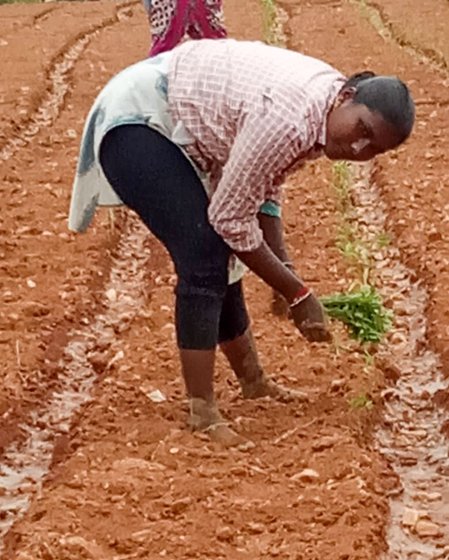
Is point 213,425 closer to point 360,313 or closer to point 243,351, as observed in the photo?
point 243,351

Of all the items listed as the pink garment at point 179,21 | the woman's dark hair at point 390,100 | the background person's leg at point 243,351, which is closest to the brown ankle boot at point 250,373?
the background person's leg at point 243,351

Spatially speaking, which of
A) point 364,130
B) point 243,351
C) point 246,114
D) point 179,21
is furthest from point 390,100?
point 179,21

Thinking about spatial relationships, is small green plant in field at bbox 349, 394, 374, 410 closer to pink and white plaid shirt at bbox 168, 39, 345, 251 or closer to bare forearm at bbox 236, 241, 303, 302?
bare forearm at bbox 236, 241, 303, 302

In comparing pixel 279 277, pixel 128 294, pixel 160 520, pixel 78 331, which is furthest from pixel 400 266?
pixel 160 520

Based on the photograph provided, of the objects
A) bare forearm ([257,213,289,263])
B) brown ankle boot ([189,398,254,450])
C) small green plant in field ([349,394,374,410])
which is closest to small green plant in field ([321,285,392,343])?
small green plant in field ([349,394,374,410])

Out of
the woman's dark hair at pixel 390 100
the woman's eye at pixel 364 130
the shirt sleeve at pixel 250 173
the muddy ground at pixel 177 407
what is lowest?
the muddy ground at pixel 177 407

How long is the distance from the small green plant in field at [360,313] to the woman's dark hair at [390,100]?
116 centimetres

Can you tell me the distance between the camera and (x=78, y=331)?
5.36 m

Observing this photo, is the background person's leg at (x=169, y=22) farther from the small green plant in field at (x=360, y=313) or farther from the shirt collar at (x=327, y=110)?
the shirt collar at (x=327, y=110)

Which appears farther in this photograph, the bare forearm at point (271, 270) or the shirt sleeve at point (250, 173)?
the bare forearm at point (271, 270)

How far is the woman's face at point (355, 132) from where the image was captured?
3350mm

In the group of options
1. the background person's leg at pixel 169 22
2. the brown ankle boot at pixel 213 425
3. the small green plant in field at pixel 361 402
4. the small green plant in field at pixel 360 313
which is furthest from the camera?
the background person's leg at pixel 169 22

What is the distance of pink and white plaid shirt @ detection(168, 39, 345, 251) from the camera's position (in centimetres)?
335

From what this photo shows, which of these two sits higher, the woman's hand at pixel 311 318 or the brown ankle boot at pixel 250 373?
the woman's hand at pixel 311 318
